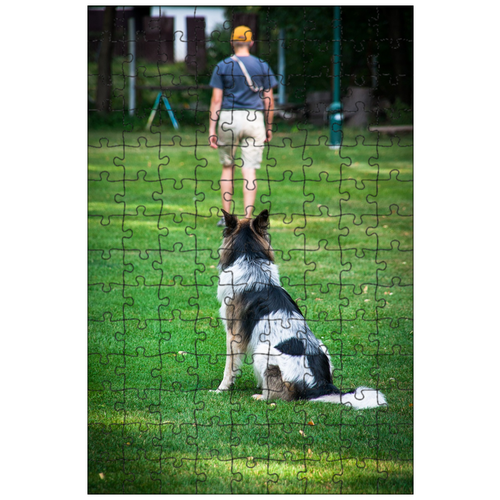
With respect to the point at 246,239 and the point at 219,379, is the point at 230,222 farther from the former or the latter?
the point at 219,379

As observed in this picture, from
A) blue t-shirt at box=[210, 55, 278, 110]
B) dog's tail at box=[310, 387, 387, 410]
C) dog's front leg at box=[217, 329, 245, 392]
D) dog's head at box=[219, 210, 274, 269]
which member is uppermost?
blue t-shirt at box=[210, 55, 278, 110]

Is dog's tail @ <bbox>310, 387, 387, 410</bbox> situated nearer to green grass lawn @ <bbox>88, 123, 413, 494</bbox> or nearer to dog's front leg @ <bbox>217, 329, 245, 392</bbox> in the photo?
green grass lawn @ <bbox>88, 123, 413, 494</bbox>

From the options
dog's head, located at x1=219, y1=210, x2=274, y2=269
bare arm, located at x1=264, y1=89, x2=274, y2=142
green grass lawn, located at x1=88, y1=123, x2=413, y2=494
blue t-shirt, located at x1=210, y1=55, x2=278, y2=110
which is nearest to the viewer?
green grass lawn, located at x1=88, y1=123, x2=413, y2=494

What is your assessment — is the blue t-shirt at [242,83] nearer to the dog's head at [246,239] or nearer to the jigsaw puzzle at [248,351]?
the jigsaw puzzle at [248,351]

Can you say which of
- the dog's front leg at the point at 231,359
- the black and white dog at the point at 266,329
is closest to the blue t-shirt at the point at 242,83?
the black and white dog at the point at 266,329

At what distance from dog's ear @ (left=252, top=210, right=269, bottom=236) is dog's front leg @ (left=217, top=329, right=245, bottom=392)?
112 centimetres

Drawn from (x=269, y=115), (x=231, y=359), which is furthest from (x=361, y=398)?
(x=269, y=115)

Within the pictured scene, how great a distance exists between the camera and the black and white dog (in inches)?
258

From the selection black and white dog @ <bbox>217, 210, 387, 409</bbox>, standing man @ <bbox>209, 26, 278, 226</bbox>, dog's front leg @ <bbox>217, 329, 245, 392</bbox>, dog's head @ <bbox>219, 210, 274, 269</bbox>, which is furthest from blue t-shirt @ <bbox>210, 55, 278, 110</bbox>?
dog's front leg @ <bbox>217, 329, 245, 392</bbox>

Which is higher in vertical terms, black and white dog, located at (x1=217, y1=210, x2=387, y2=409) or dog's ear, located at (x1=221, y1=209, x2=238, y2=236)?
dog's ear, located at (x1=221, y1=209, x2=238, y2=236)

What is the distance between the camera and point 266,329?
656cm

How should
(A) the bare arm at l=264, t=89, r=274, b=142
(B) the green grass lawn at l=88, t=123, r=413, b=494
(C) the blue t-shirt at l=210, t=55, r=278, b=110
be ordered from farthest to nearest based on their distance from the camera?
(C) the blue t-shirt at l=210, t=55, r=278, b=110
(A) the bare arm at l=264, t=89, r=274, b=142
(B) the green grass lawn at l=88, t=123, r=413, b=494

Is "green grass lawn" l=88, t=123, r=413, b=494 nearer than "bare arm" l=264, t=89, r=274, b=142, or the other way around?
"green grass lawn" l=88, t=123, r=413, b=494

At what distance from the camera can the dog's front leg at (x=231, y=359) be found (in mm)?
6793
